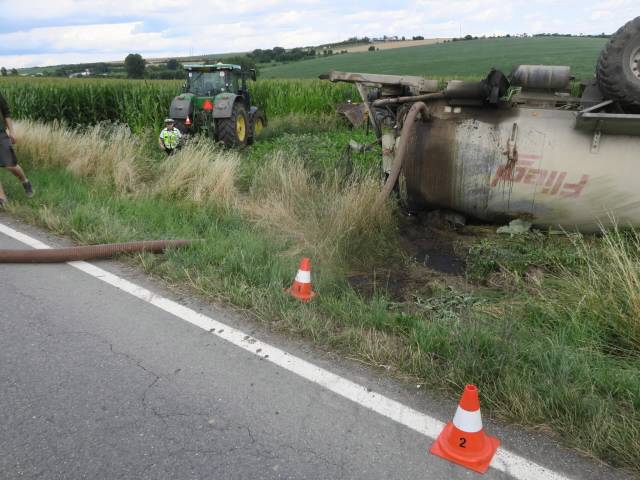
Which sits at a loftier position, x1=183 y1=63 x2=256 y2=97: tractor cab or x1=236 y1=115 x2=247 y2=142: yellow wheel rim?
x1=183 y1=63 x2=256 y2=97: tractor cab

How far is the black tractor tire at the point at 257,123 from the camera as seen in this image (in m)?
13.1

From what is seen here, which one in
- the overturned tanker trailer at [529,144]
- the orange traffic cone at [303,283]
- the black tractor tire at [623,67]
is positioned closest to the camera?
the orange traffic cone at [303,283]

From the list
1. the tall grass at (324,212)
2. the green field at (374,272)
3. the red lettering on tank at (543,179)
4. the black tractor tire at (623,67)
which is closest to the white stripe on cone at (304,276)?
the green field at (374,272)

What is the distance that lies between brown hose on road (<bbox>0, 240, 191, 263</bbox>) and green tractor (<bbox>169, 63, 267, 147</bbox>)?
234 inches

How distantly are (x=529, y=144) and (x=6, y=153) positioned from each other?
6354 mm

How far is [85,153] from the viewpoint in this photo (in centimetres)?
832

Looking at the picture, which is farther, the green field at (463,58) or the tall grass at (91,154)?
the green field at (463,58)

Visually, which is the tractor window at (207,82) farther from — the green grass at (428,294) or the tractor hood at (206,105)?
the green grass at (428,294)

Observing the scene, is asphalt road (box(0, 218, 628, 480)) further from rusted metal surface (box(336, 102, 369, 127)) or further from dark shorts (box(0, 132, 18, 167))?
rusted metal surface (box(336, 102, 369, 127))

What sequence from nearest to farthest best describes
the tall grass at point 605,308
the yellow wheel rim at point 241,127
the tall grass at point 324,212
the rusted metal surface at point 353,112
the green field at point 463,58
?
1. the tall grass at point 605,308
2. the tall grass at point 324,212
3. the yellow wheel rim at point 241,127
4. the rusted metal surface at point 353,112
5. the green field at point 463,58

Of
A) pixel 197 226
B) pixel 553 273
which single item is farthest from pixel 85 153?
pixel 553 273

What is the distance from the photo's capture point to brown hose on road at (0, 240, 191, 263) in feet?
15.7

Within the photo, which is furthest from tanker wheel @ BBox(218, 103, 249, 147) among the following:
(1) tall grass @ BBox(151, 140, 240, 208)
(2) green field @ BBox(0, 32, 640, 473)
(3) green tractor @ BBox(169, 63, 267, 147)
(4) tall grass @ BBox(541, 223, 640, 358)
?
(4) tall grass @ BBox(541, 223, 640, 358)

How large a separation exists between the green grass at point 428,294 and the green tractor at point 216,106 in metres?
4.28
